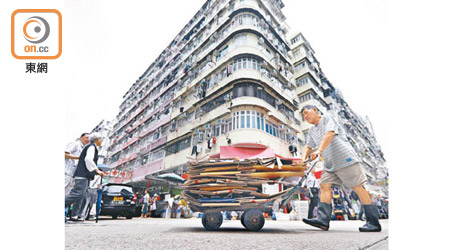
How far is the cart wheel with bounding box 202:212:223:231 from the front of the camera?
4.84 ft

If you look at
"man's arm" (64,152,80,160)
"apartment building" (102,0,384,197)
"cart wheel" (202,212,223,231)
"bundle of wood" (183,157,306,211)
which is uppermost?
"apartment building" (102,0,384,197)

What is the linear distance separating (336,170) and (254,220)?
1.99ft

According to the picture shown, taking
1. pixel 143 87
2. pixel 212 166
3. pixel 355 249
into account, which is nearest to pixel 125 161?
pixel 143 87

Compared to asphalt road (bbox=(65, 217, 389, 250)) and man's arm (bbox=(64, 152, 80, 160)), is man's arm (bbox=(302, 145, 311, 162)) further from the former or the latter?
man's arm (bbox=(64, 152, 80, 160))

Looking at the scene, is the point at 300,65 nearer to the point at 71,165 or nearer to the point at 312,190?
the point at 312,190

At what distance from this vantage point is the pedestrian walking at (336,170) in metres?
1.45

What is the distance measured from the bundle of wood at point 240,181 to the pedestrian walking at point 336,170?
174mm

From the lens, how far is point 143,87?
94.0 inches

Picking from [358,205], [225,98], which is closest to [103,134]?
[225,98]

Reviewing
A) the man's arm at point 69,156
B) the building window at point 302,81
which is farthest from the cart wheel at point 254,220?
the man's arm at point 69,156

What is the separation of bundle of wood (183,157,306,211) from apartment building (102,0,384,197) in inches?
2.9

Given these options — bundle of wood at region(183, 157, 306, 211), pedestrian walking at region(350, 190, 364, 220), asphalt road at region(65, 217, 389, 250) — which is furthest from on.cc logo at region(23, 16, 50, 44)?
pedestrian walking at region(350, 190, 364, 220)

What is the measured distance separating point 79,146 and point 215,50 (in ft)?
4.38

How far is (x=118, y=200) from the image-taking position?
6.33 feet
